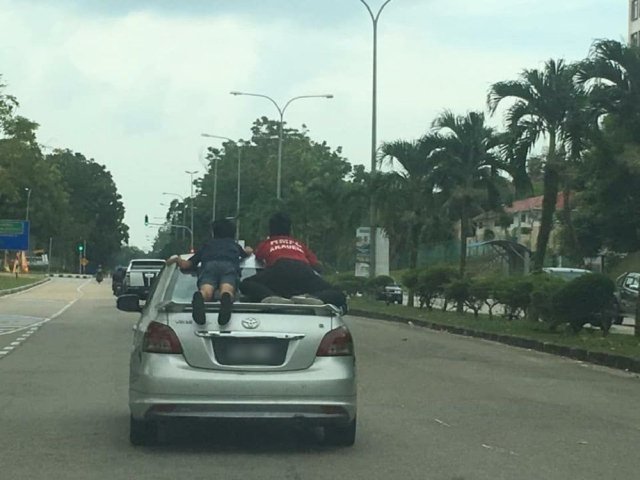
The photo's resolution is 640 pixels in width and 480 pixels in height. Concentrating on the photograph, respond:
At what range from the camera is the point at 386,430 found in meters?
10.2

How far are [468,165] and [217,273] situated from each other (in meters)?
26.1

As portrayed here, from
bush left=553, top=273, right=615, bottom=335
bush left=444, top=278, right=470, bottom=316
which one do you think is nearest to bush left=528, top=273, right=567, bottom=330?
bush left=553, top=273, right=615, bottom=335

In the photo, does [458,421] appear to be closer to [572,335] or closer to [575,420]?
[575,420]

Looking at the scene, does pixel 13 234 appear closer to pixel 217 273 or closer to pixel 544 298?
pixel 544 298

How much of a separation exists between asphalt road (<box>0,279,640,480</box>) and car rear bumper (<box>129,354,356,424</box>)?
0.38 m

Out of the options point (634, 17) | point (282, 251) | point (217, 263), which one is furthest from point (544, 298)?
point (634, 17)

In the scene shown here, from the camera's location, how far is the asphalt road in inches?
327

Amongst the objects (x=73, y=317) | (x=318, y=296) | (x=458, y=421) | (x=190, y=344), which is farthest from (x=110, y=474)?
(x=73, y=317)

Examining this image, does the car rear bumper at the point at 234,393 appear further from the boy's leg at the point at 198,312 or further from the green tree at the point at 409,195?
the green tree at the point at 409,195

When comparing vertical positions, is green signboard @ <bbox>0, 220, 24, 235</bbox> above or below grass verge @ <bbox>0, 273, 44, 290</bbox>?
above

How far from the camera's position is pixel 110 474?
7.99m

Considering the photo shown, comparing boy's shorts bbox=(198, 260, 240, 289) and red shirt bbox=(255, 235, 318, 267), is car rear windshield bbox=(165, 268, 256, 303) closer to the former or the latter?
boy's shorts bbox=(198, 260, 240, 289)

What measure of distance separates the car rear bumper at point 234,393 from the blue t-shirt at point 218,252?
156cm

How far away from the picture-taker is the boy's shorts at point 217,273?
31.8 ft
